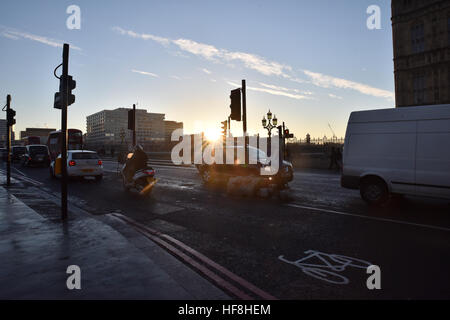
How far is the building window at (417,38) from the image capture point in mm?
29281

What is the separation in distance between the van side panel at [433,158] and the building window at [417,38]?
95.2 feet

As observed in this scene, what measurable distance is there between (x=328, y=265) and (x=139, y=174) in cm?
838

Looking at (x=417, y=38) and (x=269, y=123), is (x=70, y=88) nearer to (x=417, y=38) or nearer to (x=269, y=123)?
(x=269, y=123)

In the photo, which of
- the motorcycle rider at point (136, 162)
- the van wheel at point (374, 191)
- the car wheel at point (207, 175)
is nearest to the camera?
the van wheel at point (374, 191)

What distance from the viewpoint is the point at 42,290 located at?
3.18 metres

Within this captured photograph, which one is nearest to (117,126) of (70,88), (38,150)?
(38,150)

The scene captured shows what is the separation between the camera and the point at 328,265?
4.01m

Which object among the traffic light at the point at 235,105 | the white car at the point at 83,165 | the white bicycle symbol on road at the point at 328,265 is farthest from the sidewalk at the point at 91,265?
the white car at the point at 83,165

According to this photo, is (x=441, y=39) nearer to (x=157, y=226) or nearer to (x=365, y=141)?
(x=365, y=141)

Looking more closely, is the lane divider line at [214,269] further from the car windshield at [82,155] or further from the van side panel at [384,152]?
the car windshield at [82,155]

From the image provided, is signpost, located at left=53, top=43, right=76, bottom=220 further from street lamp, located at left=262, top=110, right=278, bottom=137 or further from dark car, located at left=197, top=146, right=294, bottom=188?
street lamp, located at left=262, top=110, right=278, bottom=137

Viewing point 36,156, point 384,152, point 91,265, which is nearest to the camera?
point 91,265
